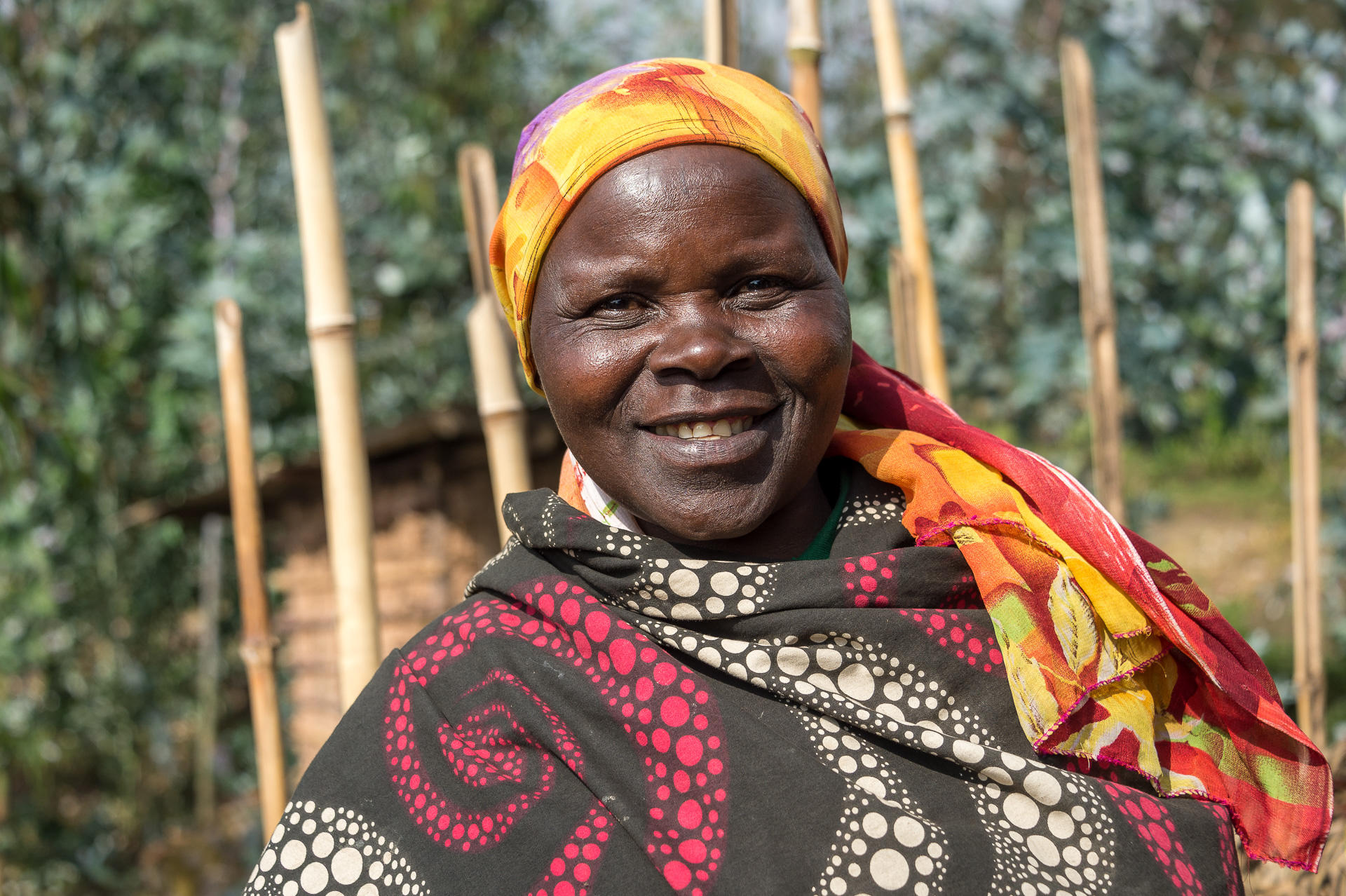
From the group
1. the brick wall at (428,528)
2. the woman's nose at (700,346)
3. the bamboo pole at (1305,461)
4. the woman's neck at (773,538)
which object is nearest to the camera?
the woman's nose at (700,346)

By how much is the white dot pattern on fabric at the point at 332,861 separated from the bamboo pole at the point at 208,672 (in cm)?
469

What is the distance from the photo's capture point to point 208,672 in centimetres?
559

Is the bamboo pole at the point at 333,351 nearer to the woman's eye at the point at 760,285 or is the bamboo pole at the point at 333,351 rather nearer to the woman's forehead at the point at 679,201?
the woman's forehead at the point at 679,201

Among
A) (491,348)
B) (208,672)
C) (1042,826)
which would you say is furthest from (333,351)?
(208,672)

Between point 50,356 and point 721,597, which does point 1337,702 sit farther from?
point 50,356

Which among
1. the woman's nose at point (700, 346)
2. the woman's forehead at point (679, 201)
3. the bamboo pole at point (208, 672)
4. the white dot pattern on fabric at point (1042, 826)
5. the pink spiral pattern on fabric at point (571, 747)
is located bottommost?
the bamboo pole at point (208, 672)

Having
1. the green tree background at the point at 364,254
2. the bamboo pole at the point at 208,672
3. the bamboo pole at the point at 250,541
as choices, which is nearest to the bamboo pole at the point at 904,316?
the bamboo pole at the point at 250,541

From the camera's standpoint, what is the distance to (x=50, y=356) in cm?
470

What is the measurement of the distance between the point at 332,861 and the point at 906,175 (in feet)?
5.40

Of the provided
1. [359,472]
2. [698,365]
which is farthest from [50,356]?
[698,365]

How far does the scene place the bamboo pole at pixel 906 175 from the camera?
2.12 metres

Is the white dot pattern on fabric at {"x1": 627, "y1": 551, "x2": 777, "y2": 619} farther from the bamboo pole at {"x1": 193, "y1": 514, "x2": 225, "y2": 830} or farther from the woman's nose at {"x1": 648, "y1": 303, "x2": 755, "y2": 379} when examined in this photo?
the bamboo pole at {"x1": 193, "y1": 514, "x2": 225, "y2": 830}

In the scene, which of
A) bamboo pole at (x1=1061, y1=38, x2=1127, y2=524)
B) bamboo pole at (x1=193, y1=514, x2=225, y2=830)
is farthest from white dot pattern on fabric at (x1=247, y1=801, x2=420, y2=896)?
bamboo pole at (x1=193, y1=514, x2=225, y2=830)

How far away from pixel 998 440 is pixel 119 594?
5.22 metres
